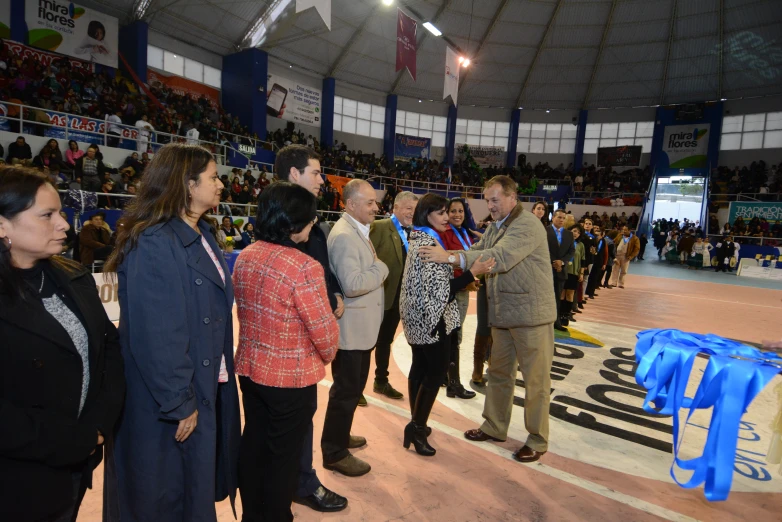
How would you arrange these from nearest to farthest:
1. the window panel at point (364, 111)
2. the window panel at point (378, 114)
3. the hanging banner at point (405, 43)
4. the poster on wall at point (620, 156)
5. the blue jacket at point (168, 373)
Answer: the blue jacket at point (168, 373) < the hanging banner at point (405, 43) < the window panel at point (364, 111) < the window panel at point (378, 114) < the poster on wall at point (620, 156)

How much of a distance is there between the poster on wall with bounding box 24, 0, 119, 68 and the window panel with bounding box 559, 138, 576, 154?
24533mm

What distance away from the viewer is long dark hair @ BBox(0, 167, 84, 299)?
1253mm

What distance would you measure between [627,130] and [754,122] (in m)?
6.04

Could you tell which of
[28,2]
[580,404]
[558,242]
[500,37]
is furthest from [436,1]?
[580,404]

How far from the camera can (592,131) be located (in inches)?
1088

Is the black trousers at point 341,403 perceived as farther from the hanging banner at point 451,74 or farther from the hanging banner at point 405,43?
the hanging banner at point 451,74

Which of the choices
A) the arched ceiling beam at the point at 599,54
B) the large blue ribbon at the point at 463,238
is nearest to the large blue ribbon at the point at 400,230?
the large blue ribbon at the point at 463,238

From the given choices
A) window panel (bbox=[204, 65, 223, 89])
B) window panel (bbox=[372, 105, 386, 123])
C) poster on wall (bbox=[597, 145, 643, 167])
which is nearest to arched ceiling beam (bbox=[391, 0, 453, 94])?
window panel (bbox=[372, 105, 386, 123])

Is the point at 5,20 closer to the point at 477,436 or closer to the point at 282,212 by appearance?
the point at 282,212

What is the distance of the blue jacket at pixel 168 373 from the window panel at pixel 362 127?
24.8m

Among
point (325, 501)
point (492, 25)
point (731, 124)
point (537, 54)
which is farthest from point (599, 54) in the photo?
point (325, 501)

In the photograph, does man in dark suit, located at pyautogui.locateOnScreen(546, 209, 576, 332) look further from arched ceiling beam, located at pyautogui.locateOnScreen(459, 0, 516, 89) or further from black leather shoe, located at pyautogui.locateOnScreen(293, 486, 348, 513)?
arched ceiling beam, located at pyautogui.locateOnScreen(459, 0, 516, 89)

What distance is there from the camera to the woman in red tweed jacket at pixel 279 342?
1754 mm

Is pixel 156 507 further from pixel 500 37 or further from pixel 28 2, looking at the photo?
pixel 500 37
